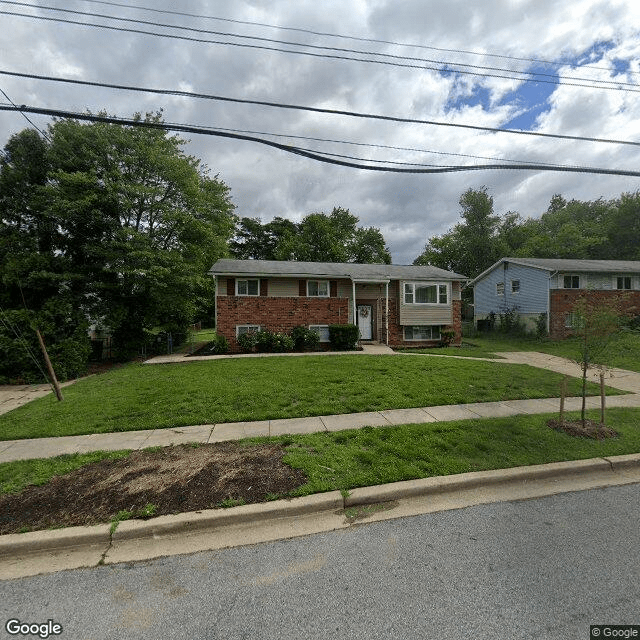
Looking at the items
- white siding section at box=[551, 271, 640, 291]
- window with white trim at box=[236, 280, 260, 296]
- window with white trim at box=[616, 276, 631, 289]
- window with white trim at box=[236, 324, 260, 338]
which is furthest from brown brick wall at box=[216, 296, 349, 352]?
window with white trim at box=[616, 276, 631, 289]

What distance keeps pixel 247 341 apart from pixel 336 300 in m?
5.14

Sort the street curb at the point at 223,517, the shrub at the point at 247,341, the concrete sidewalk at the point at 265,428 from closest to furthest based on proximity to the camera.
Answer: the street curb at the point at 223,517, the concrete sidewalk at the point at 265,428, the shrub at the point at 247,341

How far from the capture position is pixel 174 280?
46.5 feet

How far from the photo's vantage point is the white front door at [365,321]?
17.4m

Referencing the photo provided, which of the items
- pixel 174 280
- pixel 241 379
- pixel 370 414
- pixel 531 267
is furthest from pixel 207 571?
pixel 531 267

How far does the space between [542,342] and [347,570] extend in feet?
67.5

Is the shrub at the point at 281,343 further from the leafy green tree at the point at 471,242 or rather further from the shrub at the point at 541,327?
the leafy green tree at the point at 471,242

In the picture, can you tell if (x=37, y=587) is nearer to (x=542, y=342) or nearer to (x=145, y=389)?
(x=145, y=389)

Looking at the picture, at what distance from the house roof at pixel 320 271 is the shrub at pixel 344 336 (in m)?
2.74

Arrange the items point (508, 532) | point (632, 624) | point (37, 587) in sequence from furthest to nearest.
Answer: point (508, 532), point (37, 587), point (632, 624)

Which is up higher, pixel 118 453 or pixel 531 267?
pixel 531 267

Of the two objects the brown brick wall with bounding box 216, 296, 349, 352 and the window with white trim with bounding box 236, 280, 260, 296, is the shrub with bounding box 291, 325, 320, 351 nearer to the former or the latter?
the brown brick wall with bounding box 216, 296, 349, 352

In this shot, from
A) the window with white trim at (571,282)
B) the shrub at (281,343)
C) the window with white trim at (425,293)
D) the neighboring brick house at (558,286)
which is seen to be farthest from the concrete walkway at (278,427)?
the window with white trim at (571,282)

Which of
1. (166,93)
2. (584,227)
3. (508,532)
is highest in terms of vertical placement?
(584,227)
